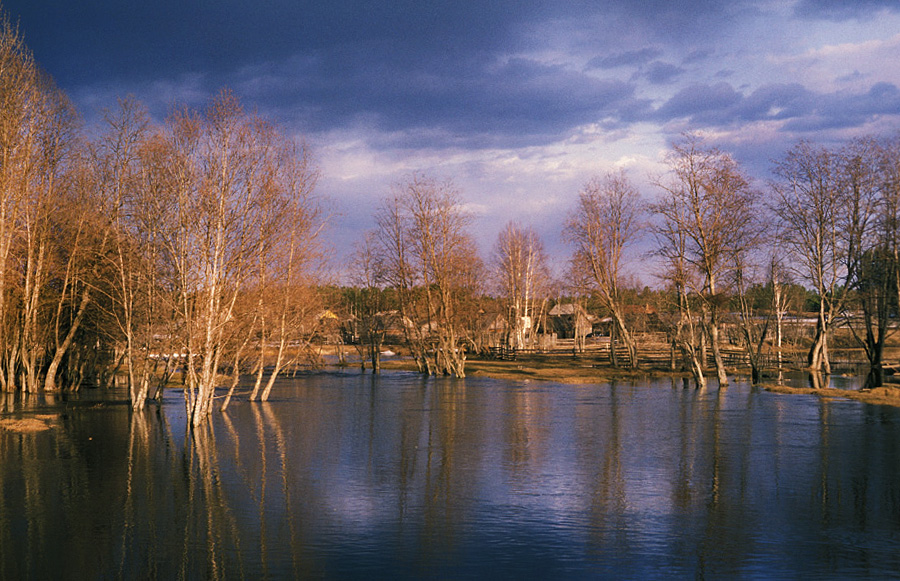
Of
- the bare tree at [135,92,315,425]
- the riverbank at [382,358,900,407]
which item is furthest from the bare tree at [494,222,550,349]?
the bare tree at [135,92,315,425]

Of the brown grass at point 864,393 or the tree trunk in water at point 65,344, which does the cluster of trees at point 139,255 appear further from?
Result: the brown grass at point 864,393

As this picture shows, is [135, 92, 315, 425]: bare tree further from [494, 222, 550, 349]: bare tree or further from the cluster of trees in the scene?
[494, 222, 550, 349]: bare tree

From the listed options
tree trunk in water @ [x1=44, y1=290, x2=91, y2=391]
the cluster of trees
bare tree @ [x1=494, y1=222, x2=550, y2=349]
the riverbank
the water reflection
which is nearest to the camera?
the water reflection

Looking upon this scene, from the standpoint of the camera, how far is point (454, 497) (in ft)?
52.2

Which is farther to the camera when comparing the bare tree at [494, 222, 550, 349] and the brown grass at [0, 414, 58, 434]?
the bare tree at [494, 222, 550, 349]

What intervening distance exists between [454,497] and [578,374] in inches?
1667

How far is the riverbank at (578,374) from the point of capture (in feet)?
124

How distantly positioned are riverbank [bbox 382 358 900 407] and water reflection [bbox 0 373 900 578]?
339 inches

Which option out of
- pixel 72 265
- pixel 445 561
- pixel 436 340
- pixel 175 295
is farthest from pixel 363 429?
pixel 436 340

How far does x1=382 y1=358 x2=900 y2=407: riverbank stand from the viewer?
1486 inches

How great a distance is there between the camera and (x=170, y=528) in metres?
13.4

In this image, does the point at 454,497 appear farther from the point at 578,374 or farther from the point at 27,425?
the point at 578,374

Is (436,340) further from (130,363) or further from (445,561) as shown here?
(445,561)

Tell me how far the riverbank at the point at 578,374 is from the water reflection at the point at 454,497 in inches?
339
